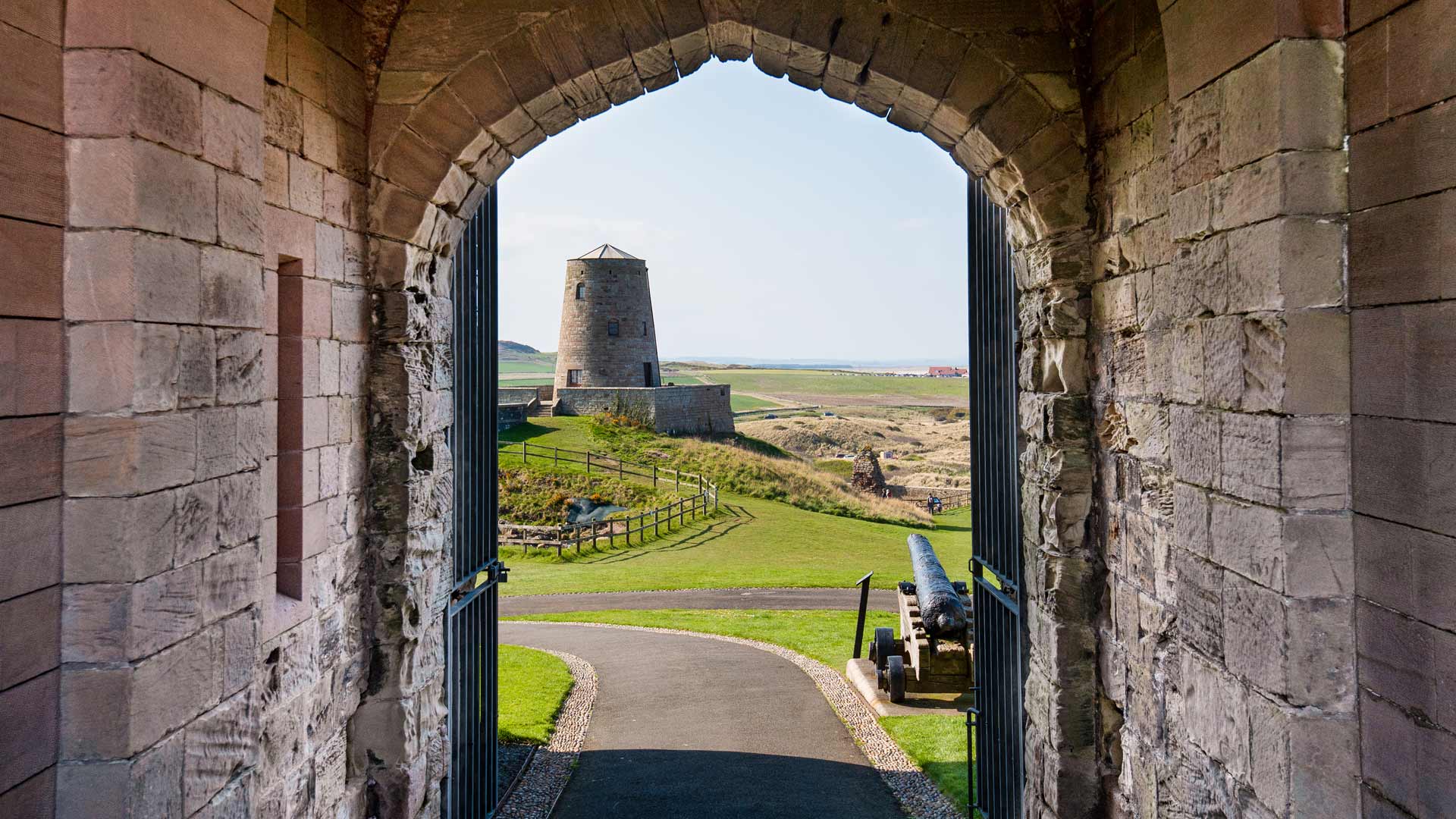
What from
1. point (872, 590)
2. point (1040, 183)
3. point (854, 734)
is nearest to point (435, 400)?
point (1040, 183)

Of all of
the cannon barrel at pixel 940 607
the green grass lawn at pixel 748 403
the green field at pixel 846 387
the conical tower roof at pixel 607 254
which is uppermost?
the conical tower roof at pixel 607 254

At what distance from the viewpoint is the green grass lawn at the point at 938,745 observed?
286 inches

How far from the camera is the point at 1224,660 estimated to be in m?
2.68

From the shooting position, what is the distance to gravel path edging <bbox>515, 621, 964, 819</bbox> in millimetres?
6938

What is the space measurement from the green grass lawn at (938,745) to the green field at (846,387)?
262 ft

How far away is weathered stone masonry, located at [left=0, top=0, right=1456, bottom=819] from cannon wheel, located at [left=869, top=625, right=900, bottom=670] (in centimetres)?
550

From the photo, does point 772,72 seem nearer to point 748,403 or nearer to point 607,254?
point 607,254

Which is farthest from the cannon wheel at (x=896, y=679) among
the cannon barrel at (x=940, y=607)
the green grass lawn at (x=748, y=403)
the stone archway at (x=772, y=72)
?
the green grass lawn at (x=748, y=403)

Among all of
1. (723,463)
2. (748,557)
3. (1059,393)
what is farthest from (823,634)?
(723,463)

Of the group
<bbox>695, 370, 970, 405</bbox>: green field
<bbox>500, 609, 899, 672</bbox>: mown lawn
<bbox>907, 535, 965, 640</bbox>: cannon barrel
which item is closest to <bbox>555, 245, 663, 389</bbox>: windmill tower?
<bbox>500, 609, 899, 672</bbox>: mown lawn

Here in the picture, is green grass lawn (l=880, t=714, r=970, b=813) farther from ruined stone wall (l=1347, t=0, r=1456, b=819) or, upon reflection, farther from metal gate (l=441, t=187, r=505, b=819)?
ruined stone wall (l=1347, t=0, r=1456, b=819)

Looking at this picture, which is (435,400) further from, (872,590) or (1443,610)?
(872,590)

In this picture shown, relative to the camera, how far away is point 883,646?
978cm

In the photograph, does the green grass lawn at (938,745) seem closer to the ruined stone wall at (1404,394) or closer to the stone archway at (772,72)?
the stone archway at (772,72)
